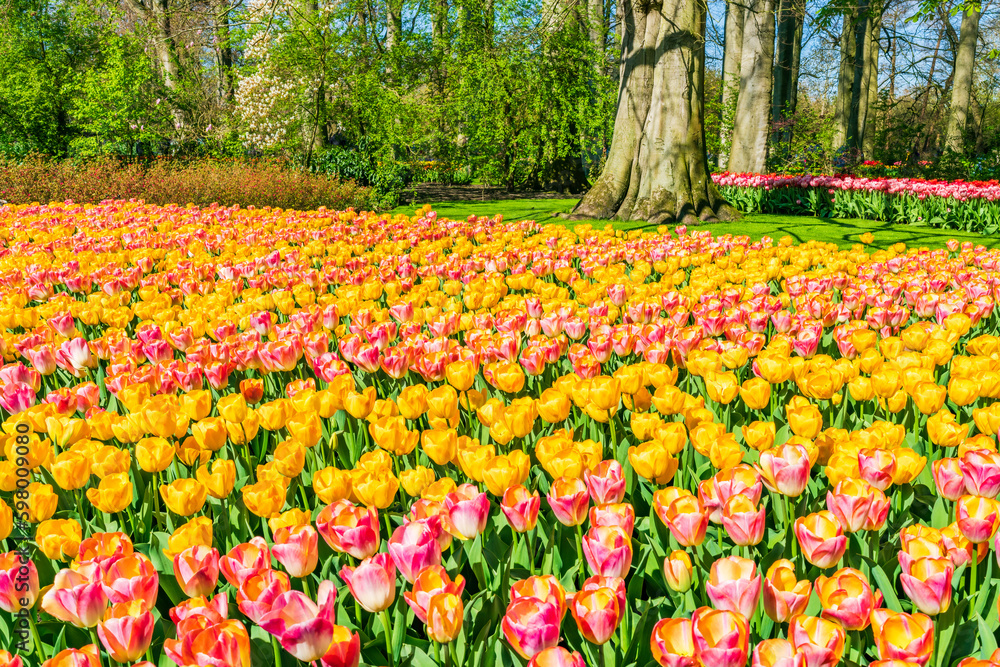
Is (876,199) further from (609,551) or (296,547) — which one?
(296,547)

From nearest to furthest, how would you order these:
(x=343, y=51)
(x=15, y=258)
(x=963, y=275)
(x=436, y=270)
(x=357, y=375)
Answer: (x=357, y=375) < (x=963, y=275) < (x=436, y=270) < (x=15, y=258) < (x=343, y=51)

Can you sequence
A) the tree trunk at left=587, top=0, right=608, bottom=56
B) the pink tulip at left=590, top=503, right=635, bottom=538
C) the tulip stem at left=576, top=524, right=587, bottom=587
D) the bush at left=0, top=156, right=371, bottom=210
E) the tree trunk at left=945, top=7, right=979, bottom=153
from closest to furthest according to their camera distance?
the pink tulip at left=590, top=503, right=635, bottom=538
the tulip stem at left=576, top=524, right=587, bottom=587
the bush at left=0, top=156, right=371, bottom=210
the tree trunk at left=587, top=0, right=608, bottom=56
the tree trunk at left=945, top=7, right=979, bottom=153

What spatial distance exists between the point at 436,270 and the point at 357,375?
→ 198 cm

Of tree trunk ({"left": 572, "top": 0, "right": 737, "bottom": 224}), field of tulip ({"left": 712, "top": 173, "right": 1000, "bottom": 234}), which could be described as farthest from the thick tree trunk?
tree trunk ({"left": 572, "top": 0, "right": 737, "bottom": 224})

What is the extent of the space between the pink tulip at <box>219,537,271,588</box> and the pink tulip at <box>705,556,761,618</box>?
720mm

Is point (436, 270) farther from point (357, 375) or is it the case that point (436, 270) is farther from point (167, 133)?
point (167, 133)

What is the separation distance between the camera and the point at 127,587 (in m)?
1.21

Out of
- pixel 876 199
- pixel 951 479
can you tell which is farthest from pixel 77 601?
pixel 876 199

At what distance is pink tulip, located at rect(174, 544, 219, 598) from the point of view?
1.28m

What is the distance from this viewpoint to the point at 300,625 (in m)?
1.07

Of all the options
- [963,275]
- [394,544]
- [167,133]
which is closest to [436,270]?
[963,275]

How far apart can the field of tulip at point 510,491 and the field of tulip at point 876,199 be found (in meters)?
7.50

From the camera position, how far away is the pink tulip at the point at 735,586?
1.13 metres

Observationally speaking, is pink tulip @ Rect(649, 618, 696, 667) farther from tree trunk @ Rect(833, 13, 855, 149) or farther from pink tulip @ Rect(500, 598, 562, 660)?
tree trunk @ Rect(833, 13, 855, 149)
